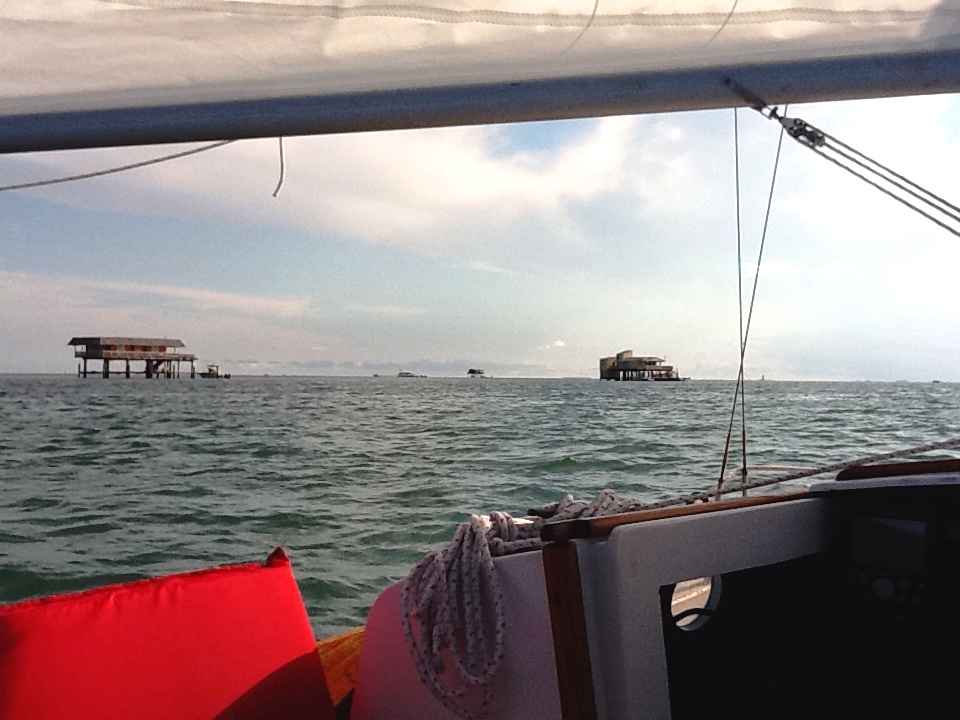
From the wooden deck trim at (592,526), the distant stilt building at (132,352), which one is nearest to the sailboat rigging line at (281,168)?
the wooden deck trim at (592,526)

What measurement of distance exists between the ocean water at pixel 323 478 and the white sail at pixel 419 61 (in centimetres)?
510

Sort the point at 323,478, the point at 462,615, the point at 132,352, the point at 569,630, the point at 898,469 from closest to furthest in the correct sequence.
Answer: the point at 569,630 < the point at 462,615 < the point at 898,469 < the point at 323,478 < the point at 132,352

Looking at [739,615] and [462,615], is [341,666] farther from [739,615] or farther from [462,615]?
[739,615]

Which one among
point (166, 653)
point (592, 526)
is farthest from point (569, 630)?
point (166, 653)

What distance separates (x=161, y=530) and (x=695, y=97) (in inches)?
394

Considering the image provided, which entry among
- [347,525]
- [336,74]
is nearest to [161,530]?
[347,525]

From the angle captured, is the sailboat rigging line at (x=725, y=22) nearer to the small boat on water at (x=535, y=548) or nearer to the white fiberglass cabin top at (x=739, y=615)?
the small boat on water at (x=535, y=548)

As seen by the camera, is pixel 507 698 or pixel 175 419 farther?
pixel 175 419

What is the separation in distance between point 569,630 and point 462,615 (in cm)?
27

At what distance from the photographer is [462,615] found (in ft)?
5.86

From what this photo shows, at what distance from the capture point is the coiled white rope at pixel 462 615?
1.74 metres

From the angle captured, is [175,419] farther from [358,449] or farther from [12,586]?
[12,586]

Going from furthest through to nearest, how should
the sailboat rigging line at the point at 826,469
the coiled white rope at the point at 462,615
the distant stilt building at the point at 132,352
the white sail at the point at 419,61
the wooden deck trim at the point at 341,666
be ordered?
the distant stilt building at the point at 132,352 < the wooden deck trim at the point at 341,666 < the sailboat rigging line at the point at 826,469 < the white sail at the point at 419,61 < the coiled white rope at the point at 462,615

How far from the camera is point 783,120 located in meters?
2.22
